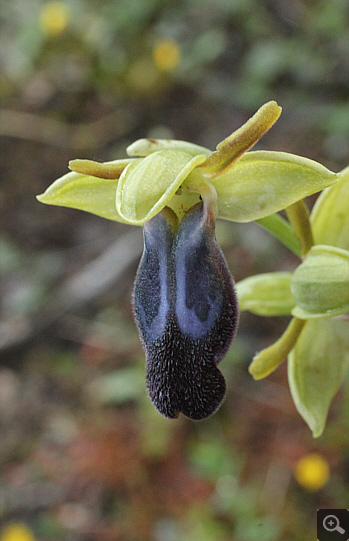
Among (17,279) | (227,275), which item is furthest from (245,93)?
(227,275)

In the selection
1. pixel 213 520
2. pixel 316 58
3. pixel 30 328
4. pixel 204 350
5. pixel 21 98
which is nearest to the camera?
pixel 204 350

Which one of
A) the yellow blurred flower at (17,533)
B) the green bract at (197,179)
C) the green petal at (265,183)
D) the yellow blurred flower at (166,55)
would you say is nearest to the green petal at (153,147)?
the green bract at (197,179)

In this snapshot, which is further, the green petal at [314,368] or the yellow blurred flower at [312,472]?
the yellow blurred flower at [312,472]

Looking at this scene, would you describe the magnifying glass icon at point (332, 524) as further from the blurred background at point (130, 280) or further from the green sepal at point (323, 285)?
the green sepal at point (323, 285)

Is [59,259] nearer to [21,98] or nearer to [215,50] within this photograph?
[21,98]

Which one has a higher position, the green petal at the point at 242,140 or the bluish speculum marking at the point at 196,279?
the green petal at the point at 242,140

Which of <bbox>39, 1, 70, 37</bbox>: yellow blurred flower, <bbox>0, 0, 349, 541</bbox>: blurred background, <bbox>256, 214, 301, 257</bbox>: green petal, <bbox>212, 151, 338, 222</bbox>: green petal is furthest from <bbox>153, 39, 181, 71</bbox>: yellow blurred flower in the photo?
<bbox>212, 151, 338, 222</bbox>: green petal

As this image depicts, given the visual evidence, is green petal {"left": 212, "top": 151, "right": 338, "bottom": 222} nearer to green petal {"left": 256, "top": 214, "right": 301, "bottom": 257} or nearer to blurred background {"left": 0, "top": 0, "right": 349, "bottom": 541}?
green petal {"left": 256, "top": 214, "right": 301, "bottom": 257}
